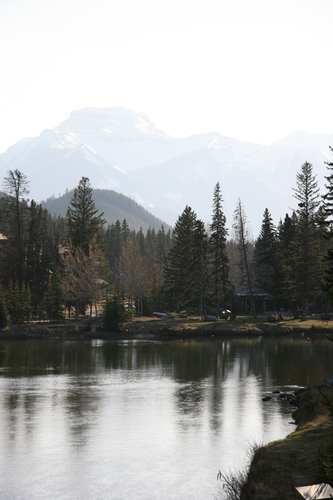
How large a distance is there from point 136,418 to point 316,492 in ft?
50.5

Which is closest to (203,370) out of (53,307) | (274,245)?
(53,307)

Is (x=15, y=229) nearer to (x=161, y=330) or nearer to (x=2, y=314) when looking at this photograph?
(x=2, y=314)

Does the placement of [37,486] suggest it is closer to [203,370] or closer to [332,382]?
[332,382]

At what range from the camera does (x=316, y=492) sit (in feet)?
41.4

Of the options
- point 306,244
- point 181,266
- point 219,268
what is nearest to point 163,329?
point 181,266

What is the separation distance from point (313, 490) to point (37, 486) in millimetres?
8786

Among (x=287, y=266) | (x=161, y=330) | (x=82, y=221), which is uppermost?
(x=82, y=221)

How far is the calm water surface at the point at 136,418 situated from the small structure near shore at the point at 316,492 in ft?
16.7

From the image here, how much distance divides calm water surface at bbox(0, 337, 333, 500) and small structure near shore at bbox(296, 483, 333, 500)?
16.7ft

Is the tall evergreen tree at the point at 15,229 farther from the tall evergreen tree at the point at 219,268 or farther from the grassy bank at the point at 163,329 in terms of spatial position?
the tall evergreen tree at the point at 219,268

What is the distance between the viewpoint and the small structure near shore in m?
12.5

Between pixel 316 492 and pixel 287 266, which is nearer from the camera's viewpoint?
pixel 316 492

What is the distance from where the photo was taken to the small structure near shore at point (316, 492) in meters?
12.5

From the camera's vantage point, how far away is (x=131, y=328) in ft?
241
